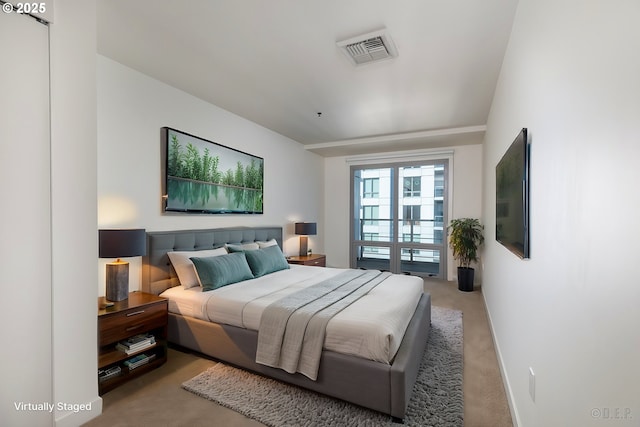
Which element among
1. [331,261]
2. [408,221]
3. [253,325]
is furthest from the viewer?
[331,261]

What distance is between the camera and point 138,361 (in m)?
2.46

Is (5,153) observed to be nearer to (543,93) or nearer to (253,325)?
(253,325)

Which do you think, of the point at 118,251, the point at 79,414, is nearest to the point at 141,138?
the point at 118,251

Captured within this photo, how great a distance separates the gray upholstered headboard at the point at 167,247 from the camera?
3025mm

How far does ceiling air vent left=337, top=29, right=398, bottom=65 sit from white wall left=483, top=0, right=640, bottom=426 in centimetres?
100

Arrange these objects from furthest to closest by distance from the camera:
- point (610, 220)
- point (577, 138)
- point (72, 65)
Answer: point (72, 65), point (577, 138), point (610, 220)

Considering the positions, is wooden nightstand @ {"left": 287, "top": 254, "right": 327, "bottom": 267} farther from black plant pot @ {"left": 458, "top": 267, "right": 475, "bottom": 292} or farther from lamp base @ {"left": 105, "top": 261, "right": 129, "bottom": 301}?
lamp base @ {"left": 105, "top": 261, "right": 129, "bottom": 301}

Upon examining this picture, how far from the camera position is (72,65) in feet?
6.03

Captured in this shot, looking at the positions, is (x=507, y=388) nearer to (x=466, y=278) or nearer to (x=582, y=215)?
(x=582, y=215)

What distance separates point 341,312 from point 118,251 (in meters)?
1.79

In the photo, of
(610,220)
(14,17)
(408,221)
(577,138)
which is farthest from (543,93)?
(408,221)

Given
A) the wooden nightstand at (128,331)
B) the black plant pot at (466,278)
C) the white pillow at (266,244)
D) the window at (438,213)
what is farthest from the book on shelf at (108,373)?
the window at (438,213)

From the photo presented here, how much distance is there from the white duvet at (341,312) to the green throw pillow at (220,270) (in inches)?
3.4

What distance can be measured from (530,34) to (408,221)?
474 centimetres
